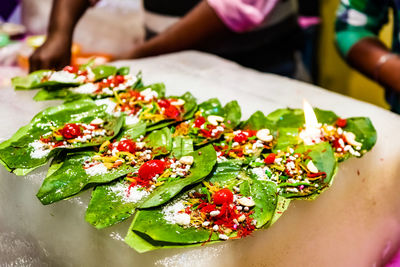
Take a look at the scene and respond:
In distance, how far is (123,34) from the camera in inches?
111

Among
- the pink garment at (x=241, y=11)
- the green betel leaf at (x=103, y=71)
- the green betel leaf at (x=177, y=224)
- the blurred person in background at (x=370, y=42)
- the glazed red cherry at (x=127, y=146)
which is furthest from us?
the pink garment at (x=241, y=11)

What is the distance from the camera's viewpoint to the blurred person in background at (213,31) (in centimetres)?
171

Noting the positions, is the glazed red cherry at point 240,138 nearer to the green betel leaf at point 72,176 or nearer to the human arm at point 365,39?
the green betel leaf at point 72,176

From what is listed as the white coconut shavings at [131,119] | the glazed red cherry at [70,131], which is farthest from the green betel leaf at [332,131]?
the glazed red cherry at [70,131]

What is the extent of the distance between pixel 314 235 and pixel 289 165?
0.15m

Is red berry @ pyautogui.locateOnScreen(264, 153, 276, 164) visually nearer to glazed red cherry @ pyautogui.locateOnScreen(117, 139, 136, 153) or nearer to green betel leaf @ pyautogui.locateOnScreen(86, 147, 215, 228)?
green betel leaf @ pyautogui.locateOnScreen(86, 147, 215, 228)

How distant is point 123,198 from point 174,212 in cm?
10

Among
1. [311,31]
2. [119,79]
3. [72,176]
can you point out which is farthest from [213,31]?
[311,31]

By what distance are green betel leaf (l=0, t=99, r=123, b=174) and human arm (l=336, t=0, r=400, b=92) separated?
1.05 m

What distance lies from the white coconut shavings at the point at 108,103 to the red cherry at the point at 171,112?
0.14m

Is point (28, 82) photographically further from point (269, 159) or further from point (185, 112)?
point (269, 159)

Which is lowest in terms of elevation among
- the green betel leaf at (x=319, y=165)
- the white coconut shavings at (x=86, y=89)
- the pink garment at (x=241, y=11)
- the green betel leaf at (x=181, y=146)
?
the pink garment at (x=241, y=11)

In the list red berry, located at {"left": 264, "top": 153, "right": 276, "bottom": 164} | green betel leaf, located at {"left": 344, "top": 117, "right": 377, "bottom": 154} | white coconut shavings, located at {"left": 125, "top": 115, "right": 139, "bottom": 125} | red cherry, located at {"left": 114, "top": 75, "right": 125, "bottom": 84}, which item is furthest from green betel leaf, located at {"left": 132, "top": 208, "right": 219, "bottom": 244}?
red cherry, located at {"left": 114, "top": 75, "right": 125, "bottom": 84}

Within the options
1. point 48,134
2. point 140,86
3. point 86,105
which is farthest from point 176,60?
point 48,134
